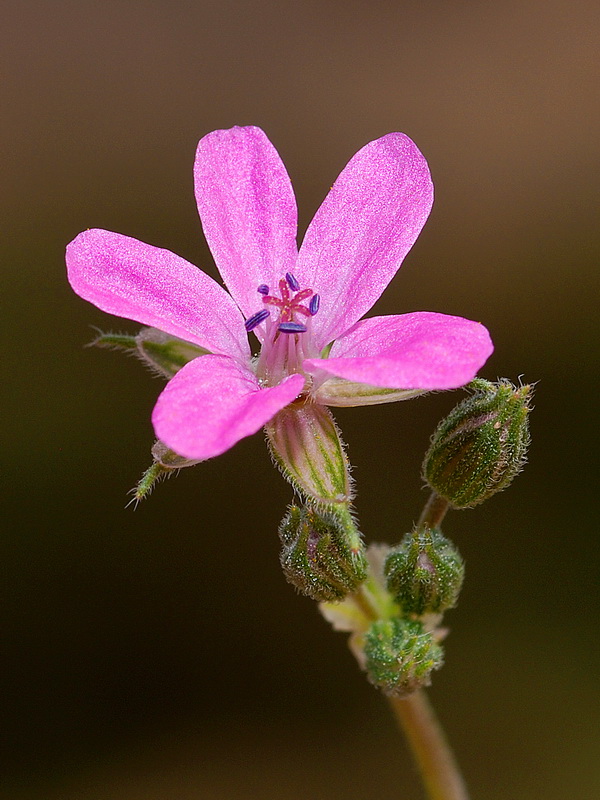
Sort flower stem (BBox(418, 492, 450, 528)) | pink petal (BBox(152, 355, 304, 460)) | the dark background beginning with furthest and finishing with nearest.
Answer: the dark background
flower stem (BBox(418, 492, 450, 528))
pink petal (BBox(152, 355, 304, 460))

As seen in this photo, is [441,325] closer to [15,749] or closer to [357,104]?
[15,749]

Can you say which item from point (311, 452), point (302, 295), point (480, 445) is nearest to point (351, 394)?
point (311, 452)

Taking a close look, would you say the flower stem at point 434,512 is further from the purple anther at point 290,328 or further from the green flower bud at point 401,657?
the purple anther at point 290,328

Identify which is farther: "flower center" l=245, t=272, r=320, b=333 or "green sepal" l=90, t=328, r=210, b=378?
"green sepal" l=90, t=328, r=210, b=378

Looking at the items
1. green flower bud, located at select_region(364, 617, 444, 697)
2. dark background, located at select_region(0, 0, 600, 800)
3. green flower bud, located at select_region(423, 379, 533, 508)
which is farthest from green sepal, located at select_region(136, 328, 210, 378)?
dark background, located at select_region(0, 0, 600, 800)

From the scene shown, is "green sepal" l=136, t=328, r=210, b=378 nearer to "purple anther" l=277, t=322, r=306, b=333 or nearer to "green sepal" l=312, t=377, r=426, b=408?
"purple anther" l=277, t=322, r=306, b=333

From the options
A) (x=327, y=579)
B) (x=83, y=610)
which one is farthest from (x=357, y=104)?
(x=327, y=579)

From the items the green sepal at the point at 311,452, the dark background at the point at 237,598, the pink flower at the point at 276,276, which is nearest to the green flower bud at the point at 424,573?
the green sepal at the point at 311,452

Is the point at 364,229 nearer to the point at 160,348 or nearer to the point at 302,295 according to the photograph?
the point at 302,295

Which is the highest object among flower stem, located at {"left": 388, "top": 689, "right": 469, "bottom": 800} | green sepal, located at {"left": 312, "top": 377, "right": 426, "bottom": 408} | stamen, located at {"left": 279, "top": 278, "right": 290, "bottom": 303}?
stamen, located at {"left": 279, "top": 278, "right": 290, "bottom": 303}
